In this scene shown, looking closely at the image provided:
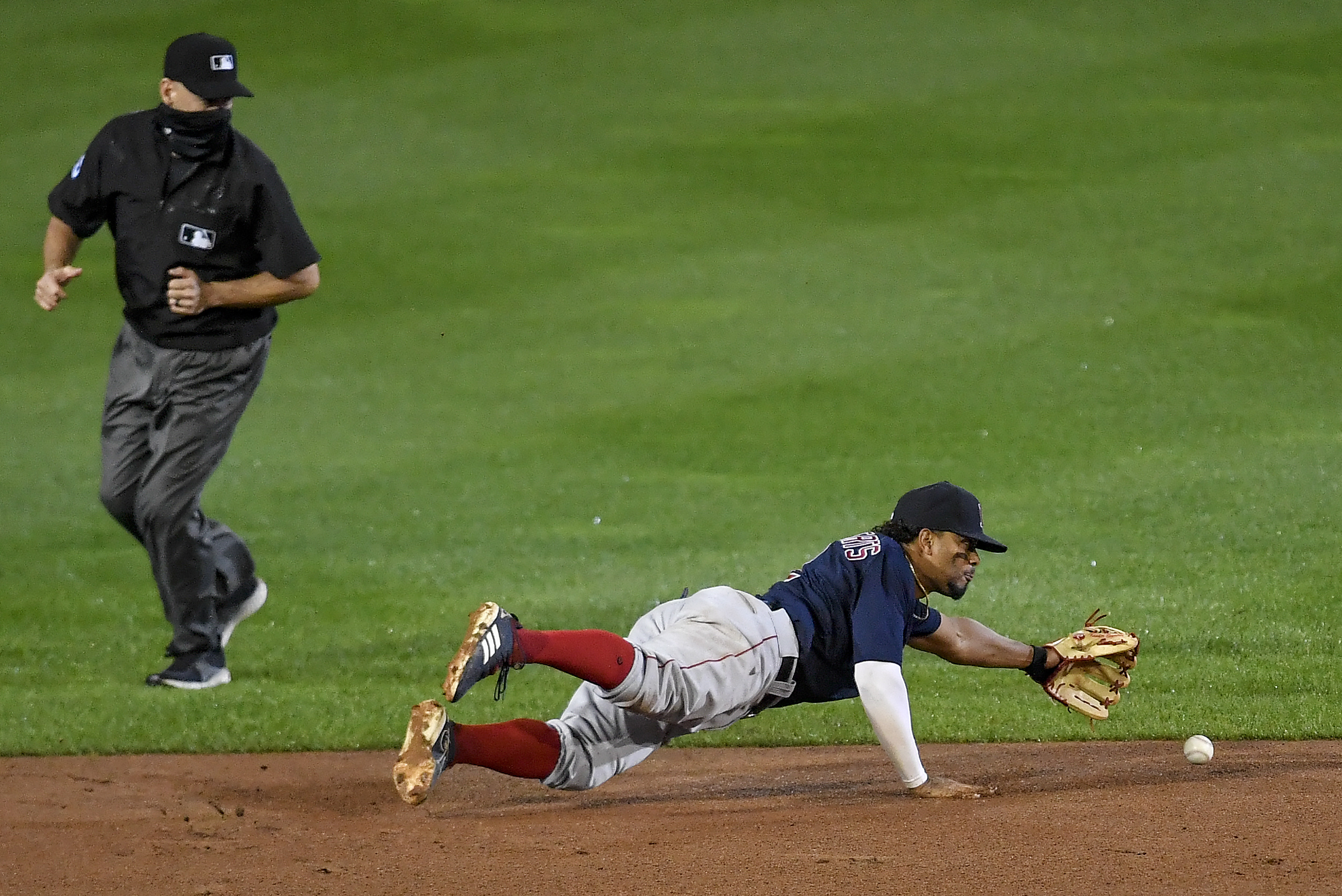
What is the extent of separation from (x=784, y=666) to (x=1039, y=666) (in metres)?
0.99

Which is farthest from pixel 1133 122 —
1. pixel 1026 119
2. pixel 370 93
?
pixel 370 93

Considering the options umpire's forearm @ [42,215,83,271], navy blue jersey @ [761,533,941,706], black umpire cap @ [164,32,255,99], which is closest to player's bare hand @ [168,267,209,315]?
umpire's forearm @ [42,215,83,271]

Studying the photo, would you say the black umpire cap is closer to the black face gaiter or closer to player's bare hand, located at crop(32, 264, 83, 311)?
the black face gaiter

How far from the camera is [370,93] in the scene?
17.1 metres

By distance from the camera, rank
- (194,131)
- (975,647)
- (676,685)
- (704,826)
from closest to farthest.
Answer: (704,826) → (676,685) → (975,647) → (194,131)

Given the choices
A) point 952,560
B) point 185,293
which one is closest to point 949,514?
point 952,560

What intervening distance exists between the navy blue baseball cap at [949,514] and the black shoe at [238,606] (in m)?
3.17

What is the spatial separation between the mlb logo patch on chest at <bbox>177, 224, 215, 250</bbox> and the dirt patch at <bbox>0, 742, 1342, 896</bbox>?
1.97 meters

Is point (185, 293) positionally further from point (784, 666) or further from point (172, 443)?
point (784, 666)

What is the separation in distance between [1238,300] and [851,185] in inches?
152

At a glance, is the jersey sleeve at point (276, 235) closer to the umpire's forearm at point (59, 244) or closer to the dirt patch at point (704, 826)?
the umpire's forearm at point (59, 244)

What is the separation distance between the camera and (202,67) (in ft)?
20.7

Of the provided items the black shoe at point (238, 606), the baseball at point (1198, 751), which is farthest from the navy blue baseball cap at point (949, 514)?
the black shoe at point (238, 606)

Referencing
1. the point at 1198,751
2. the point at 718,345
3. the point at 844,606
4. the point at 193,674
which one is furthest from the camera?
the point at 718,345
